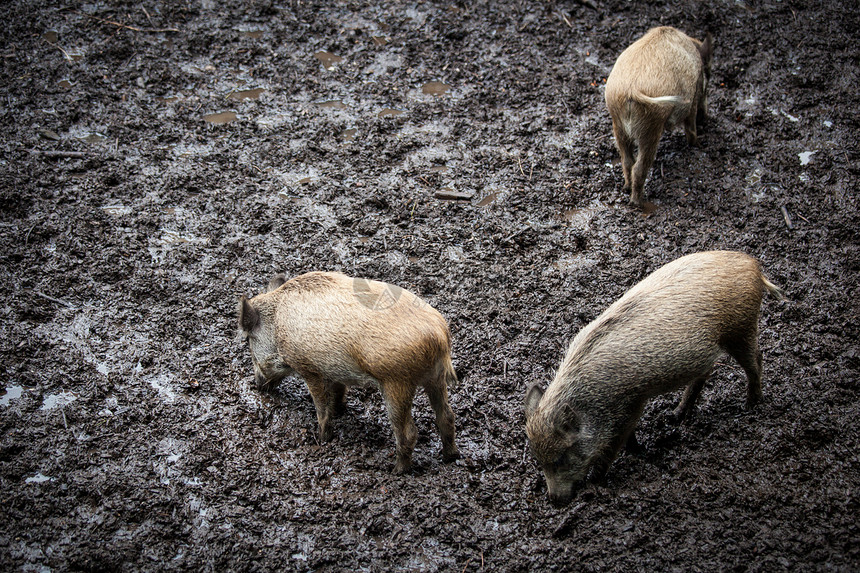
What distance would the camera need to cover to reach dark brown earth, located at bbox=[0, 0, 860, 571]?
3.22m

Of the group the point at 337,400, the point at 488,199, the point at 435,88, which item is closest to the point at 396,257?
the point at 488,199

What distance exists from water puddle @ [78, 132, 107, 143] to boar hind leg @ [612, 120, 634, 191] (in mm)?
4482

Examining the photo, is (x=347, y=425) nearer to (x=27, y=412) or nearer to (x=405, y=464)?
(x=405, y=464)

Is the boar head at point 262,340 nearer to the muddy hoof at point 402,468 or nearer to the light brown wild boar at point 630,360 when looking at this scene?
the muddy hoof at point 402,468

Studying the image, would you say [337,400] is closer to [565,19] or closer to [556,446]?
[556,446]

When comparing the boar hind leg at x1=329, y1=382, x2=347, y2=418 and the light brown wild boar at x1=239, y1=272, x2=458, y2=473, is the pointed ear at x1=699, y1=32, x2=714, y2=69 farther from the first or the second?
the boar hind leg at x1=329, y1=382, x2=347, y2=418

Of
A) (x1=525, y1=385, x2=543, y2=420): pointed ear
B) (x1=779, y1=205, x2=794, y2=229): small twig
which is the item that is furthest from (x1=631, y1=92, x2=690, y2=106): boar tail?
(x1=525, y1=385, x2=543, y2=420): pointed ear

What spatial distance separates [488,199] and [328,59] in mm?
2672

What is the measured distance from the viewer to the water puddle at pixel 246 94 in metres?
6.17

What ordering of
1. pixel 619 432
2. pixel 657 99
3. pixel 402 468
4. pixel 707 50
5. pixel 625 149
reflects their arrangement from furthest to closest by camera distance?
pixel 707 50 < pixel 625 149 < pixel 657 99 < pixel 402 468 < pixel 619 432

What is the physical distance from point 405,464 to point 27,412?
7.53 ft

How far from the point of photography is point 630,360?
3244mm

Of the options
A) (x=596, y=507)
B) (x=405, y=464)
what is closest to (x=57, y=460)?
(x=405, y=464)

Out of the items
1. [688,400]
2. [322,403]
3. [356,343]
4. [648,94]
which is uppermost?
[648,94]
